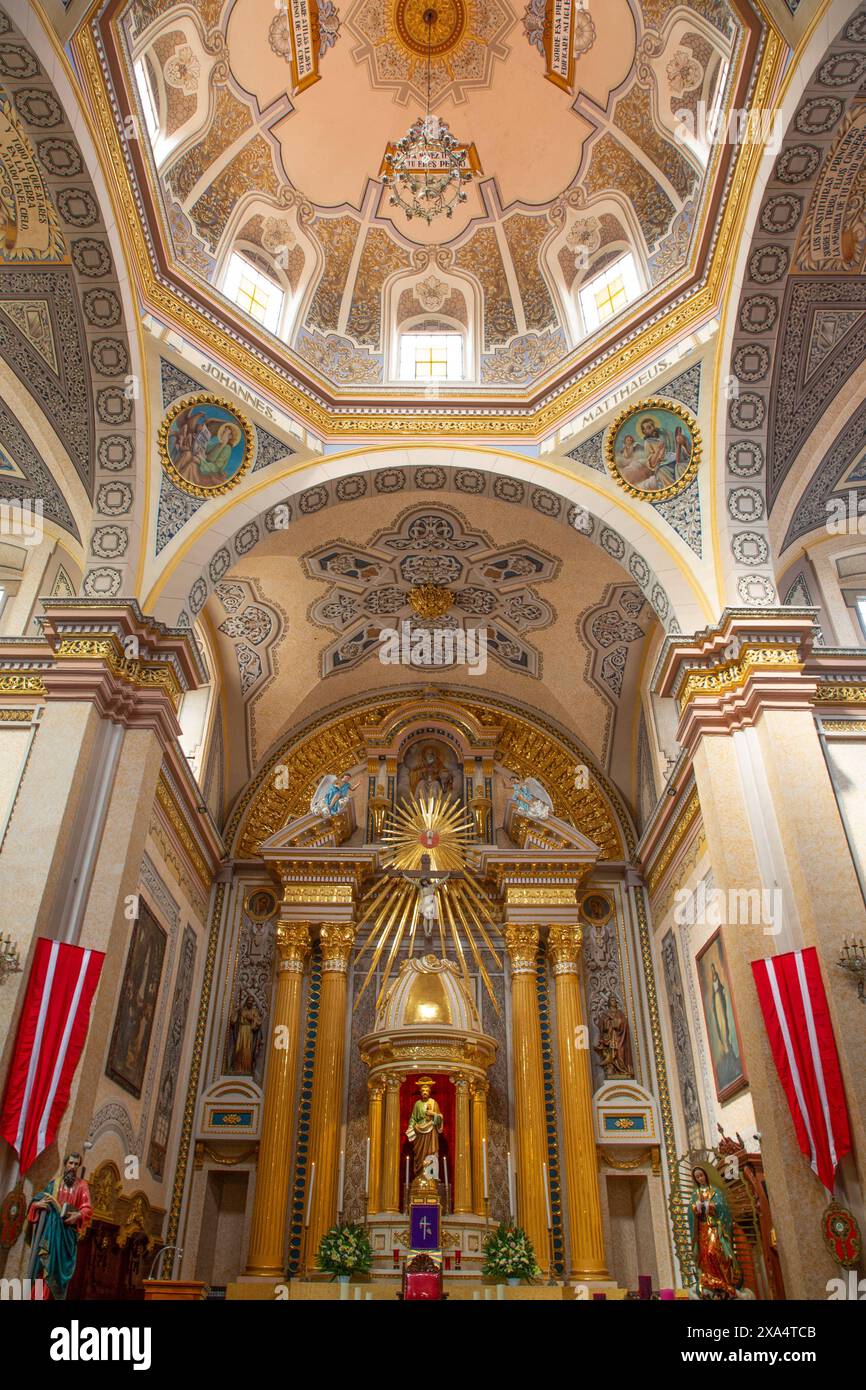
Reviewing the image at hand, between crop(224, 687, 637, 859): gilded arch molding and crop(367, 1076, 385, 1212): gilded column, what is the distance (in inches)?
180

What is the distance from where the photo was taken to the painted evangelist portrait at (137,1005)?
11891 millimetres

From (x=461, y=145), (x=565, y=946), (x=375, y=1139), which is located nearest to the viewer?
(x=461, y=145)

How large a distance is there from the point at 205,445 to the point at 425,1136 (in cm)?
1031

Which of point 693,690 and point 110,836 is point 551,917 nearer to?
point 693,690

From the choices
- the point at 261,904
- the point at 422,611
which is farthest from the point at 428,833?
the point at 422,611

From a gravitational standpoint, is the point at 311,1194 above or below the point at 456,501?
below

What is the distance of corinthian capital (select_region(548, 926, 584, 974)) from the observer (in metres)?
16.1

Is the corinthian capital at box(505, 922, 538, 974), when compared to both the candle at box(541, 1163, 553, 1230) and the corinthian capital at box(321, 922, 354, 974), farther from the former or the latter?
the candle at box(541, 1163, 553, 1230)

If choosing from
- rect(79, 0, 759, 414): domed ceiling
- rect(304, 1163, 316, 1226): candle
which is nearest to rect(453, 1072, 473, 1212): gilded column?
rect(304, 1163, 316, 1226): candle

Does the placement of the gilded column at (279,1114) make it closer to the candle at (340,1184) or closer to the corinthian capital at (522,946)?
the candle at (340,1184)

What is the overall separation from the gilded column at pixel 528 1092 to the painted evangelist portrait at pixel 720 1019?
333cm

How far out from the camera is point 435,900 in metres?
16.5

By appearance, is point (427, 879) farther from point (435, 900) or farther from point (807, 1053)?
point (807, 1053)
